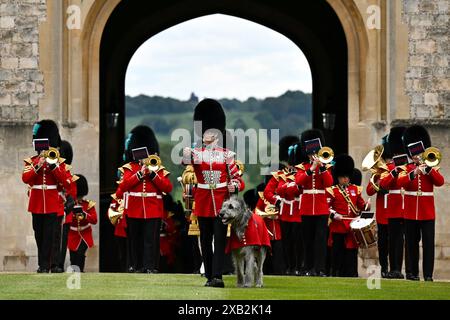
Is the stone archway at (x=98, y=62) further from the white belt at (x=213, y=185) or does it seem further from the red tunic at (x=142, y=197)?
the white belt at (x=213, y=185)

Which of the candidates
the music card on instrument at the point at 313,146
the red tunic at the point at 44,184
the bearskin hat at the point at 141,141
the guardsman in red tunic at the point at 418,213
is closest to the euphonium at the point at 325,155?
the music card on instrument at the point at 313,146

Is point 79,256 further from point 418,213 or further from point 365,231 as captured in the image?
point 418,213

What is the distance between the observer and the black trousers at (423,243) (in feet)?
53.1

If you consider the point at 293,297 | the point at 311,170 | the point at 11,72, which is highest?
the point at 11,72

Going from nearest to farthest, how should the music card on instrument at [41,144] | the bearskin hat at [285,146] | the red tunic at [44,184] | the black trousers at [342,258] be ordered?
the music card on instrument at [41,144] → the red tunic at [44,184] → the black trousers at [342,258] → the bearskin hat at [285,146]

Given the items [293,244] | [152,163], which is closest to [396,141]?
[293,244]

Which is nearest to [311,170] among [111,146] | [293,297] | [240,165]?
[240,165]

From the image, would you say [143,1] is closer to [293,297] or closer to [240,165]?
[240,165]

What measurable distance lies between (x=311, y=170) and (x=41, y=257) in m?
2.94

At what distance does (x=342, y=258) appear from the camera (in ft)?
59.2

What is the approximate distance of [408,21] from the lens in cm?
1983

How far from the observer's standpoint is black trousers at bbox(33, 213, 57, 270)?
1662cm

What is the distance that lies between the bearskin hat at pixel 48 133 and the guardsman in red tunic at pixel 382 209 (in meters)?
3.35

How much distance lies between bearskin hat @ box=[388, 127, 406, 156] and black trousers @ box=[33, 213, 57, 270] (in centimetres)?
361
